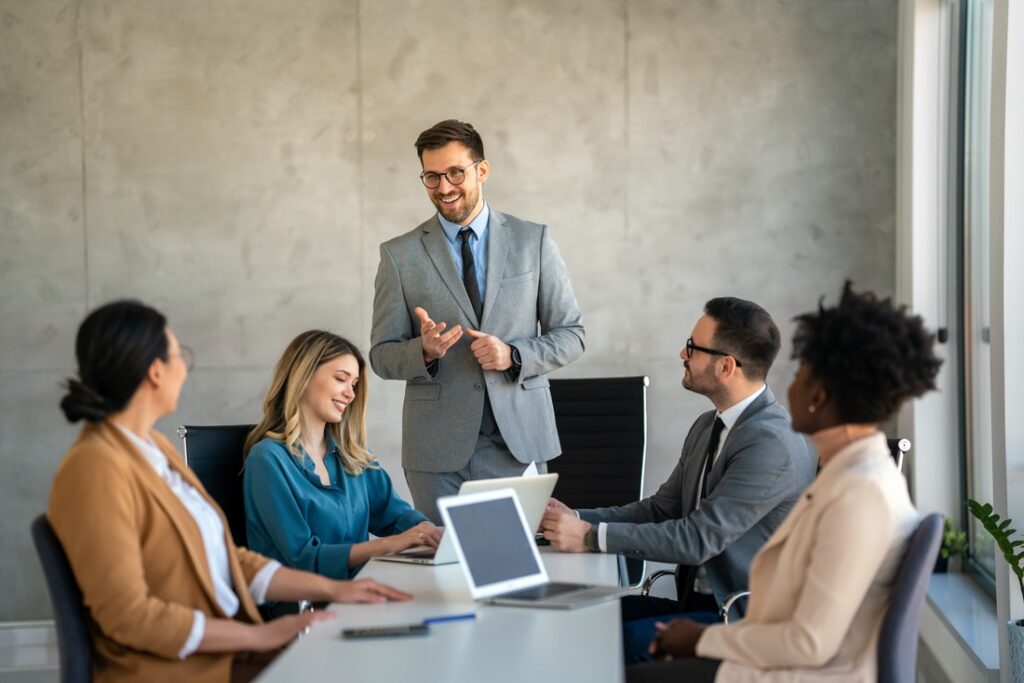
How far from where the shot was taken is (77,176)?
19.0 ft

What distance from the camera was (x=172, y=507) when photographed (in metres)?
2.34

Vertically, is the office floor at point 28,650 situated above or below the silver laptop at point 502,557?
below

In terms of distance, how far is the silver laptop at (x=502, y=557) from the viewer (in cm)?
252

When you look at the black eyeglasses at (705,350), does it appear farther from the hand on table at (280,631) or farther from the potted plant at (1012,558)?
the hand on table at (280,631)

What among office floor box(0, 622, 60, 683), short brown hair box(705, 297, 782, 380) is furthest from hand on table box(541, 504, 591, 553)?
office floor box(0, 622, 60, 683)

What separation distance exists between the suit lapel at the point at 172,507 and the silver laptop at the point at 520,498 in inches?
25.2

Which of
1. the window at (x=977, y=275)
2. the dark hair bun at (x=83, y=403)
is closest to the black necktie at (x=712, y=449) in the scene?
the dark hair bun at (x=83, y=403)

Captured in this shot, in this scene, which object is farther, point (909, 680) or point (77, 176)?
point (77, 176)

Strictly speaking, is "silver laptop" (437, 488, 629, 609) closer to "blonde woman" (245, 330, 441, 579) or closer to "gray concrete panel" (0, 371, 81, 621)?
"blonde woman" (245, 330, 441, 579)

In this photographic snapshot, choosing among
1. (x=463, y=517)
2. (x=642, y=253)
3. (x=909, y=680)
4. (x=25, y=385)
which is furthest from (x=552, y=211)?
(x=909, y=680)

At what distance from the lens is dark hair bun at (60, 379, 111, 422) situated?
2.29 meters

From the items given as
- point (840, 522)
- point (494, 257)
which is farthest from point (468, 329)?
point (840, 522)

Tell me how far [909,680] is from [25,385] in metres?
4.72

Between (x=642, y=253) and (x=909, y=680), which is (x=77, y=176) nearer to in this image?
(x=642, y=253)
